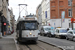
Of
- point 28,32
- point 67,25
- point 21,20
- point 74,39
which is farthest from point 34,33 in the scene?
point 67,25

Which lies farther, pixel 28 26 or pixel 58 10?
pixel 58 10

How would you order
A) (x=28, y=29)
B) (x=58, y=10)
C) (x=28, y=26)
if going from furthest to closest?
(x=58, y=10), (x=28, y=26), (x=28, y=29)

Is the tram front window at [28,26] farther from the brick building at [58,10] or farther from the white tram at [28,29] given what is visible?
the brick building at [58,10]

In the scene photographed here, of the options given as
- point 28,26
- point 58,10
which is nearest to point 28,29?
point 28,26

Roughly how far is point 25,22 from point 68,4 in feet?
138

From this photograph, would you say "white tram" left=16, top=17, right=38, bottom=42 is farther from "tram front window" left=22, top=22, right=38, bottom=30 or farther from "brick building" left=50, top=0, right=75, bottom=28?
"brick building" left=50, top=0, right=75, bottom=28

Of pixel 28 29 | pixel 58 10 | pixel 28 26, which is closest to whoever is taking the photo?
pixel 28 29

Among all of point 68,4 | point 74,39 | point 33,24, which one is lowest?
point 74,39

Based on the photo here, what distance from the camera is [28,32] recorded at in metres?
18.9

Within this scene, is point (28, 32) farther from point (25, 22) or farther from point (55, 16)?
point (55, 16)

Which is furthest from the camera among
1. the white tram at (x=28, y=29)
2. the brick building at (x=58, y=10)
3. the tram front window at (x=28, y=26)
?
the brick building at (x=58, y=10)

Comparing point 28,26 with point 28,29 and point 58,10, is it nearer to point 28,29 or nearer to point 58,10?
point 28,29

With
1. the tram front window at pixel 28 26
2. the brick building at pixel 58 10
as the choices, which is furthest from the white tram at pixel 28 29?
the brick building at pixel 58 10

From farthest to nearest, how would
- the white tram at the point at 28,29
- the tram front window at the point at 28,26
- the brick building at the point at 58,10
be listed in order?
the brick building at the point at 58,10
the tram front window at the point at 28,26
the white tram at the point at 28,29
